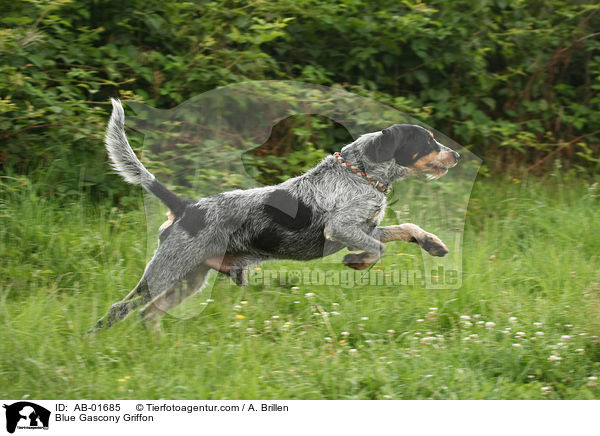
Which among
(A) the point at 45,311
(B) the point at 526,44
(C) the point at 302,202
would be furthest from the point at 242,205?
(B) the point at 526,44

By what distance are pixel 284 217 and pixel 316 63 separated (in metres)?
3.86

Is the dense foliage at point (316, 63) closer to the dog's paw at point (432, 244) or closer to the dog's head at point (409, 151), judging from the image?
the dog's head at point (409, 151)

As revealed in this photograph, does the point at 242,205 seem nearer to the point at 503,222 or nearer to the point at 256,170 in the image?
the point at 256,170

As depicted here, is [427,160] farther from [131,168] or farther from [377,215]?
[131,168]

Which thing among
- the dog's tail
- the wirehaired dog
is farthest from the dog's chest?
the dog's tail

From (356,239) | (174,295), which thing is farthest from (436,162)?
(174,295)

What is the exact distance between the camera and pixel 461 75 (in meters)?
7.61

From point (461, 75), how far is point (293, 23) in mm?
2119

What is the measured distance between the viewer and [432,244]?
414 centimetres

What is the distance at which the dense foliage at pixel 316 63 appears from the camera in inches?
247

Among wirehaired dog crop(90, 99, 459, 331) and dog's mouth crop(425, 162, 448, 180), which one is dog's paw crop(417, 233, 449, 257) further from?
dog's mouth crop(425, 162, 448, 180)
